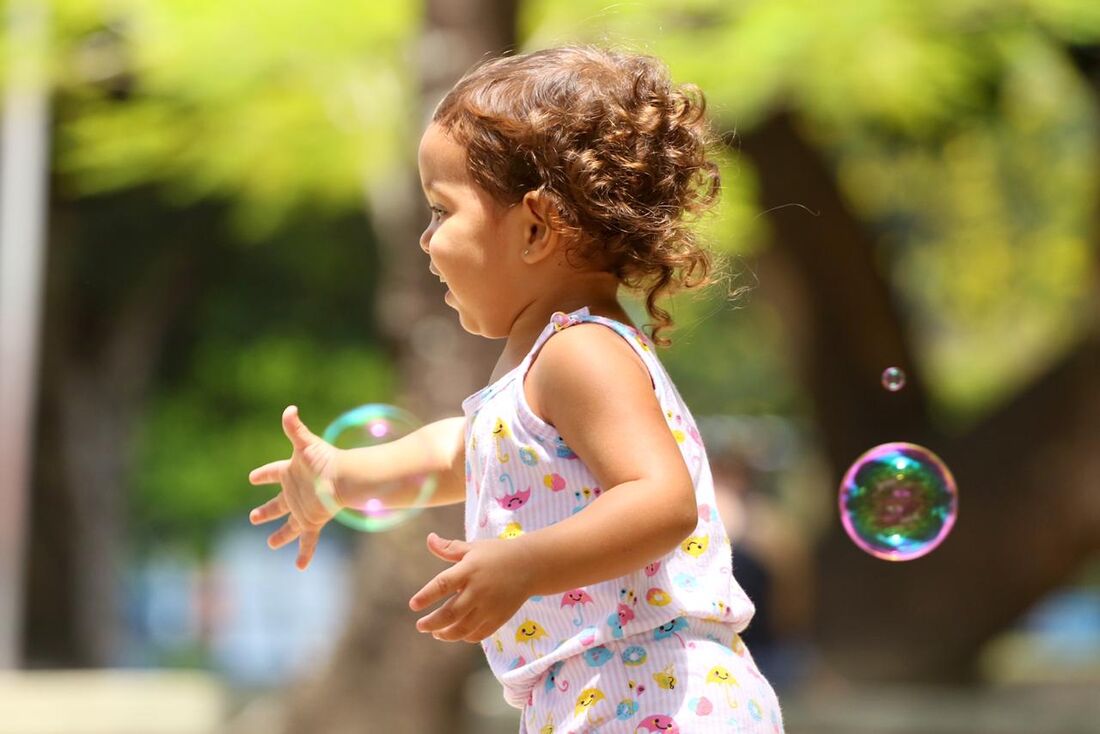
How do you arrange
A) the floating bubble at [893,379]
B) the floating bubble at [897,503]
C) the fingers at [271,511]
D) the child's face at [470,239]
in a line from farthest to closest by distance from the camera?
the floating bubble at [893,379] < the floating bubble at [897,503] < the fingers at [271,511] < the child's face at [470,239]

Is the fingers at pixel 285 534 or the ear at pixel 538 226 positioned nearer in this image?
the ear at pixel 538 226

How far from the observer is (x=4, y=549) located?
38.7ft

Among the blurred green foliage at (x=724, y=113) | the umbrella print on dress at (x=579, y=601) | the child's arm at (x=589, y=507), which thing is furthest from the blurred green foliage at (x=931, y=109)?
the umbrella print on dress at (x=579, y=601)

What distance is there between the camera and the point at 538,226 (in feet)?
6.74

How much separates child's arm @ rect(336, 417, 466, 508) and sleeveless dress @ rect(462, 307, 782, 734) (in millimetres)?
207

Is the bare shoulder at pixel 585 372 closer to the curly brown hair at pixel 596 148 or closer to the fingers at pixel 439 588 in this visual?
the curly brown hair at pixel 596 148

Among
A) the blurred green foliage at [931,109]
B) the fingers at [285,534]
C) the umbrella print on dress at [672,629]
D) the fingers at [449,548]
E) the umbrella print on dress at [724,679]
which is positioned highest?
the blurred green foliage at [931,109]

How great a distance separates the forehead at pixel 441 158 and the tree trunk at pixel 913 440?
7.34m

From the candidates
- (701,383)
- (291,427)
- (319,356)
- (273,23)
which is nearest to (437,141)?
(291,427)

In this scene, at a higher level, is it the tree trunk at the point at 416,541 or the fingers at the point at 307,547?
the tree trunk at the point at 416,541

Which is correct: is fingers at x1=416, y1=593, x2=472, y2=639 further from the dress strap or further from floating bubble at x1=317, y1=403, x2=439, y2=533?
floating bubble at x1=317, y1=403, x2=439, y2=533

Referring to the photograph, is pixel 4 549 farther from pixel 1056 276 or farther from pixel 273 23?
pixel 1056 276

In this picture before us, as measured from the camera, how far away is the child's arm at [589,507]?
1.71 meters

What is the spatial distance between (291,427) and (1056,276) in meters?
13.9
